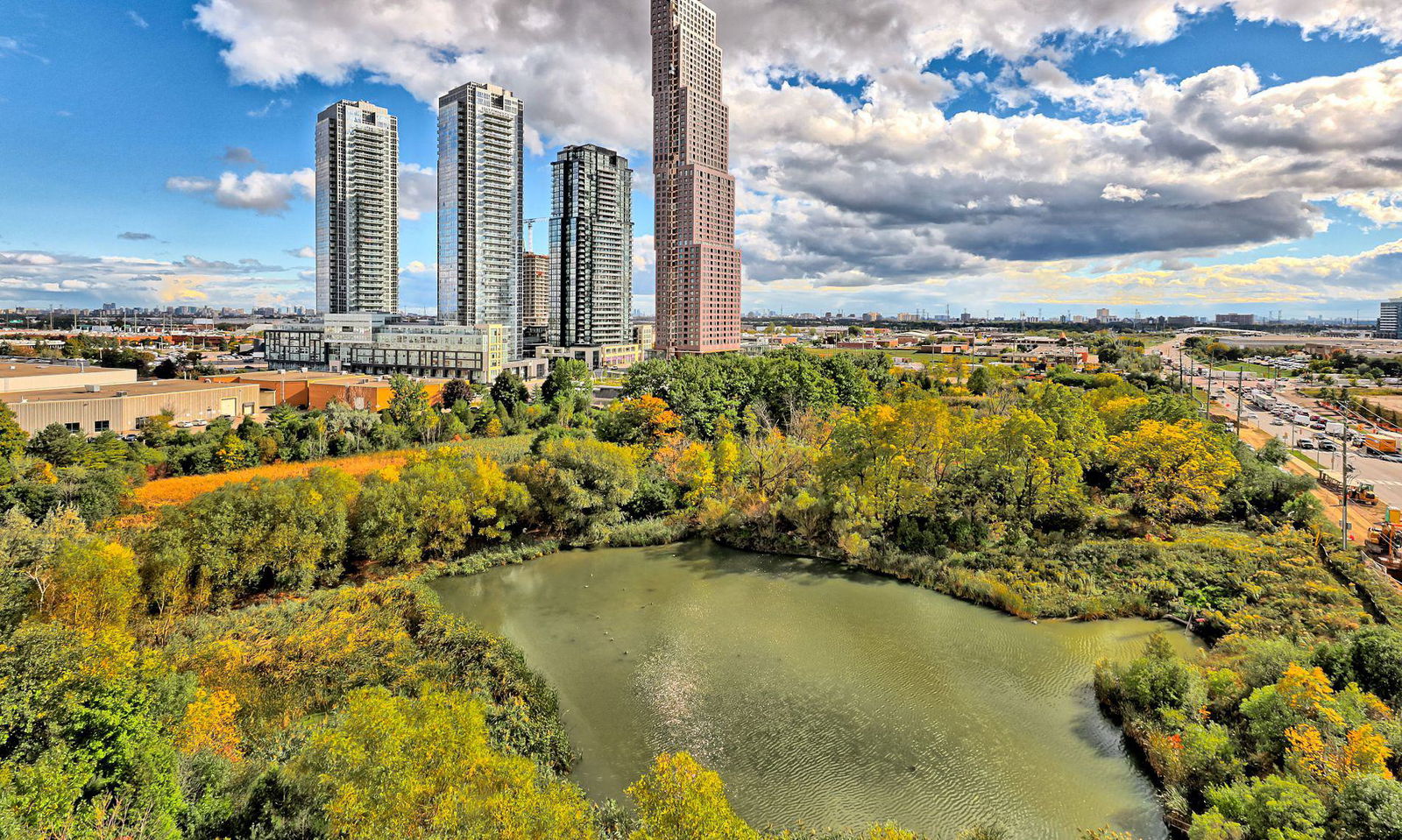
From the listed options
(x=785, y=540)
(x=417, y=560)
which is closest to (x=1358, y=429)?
(x=785, y=540)

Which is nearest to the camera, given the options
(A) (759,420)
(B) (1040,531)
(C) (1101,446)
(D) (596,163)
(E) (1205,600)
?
(E) (1205,600)

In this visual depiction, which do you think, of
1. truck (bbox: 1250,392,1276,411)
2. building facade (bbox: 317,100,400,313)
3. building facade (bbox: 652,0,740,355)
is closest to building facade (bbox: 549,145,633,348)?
building facade (bbox: 652,0,740,355)

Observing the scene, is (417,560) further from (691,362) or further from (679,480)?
(691,362)

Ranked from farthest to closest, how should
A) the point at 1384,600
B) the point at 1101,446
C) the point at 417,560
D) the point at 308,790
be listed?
the point at 1101,446 < the point at 417,560 < the point at 1384,600 < the point at 308,790

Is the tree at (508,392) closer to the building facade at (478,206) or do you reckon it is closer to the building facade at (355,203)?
the building facade at (478,206)

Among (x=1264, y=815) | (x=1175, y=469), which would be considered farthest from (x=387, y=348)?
(x=1264, y=815)
